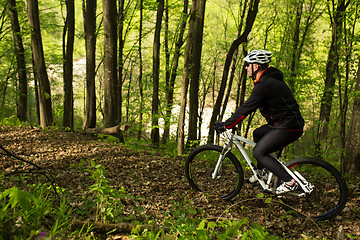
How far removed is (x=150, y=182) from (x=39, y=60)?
6490 millimetres

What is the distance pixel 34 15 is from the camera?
8062mm

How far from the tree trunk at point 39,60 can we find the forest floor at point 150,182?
0.96 meters

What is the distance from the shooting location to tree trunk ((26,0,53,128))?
316 inches

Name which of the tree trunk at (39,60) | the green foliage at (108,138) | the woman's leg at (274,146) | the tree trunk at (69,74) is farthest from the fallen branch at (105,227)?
the tree trunk at (69,74)

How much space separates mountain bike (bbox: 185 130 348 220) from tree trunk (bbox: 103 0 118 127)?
4.25 metres

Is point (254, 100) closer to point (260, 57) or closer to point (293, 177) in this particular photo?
point (260, 57)

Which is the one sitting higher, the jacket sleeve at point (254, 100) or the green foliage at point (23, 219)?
Result: the jacket sleeve at point (254, 100)

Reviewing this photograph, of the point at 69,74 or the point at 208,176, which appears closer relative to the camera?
the point at 208,176

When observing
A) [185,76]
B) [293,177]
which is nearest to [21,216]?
[293,177]

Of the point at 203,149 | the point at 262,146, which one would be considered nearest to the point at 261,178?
the point at 262,146

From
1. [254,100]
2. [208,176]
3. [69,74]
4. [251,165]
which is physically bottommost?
[208,176]

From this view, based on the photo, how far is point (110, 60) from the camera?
754 cm

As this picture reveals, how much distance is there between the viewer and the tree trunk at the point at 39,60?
26.4 ft

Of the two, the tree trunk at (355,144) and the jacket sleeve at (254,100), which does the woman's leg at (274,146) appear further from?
the tree trunk at (355,144)
